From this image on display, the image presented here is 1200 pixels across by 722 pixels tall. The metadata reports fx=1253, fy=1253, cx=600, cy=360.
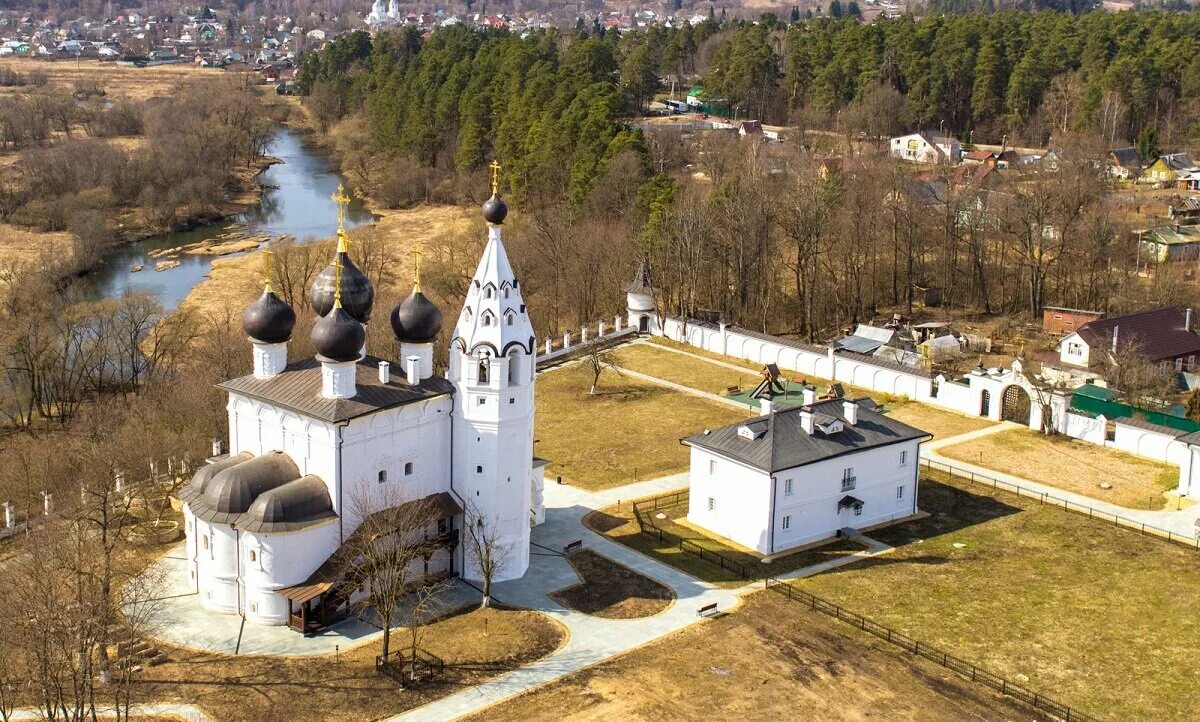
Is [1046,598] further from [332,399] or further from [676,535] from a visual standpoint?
[332,399]

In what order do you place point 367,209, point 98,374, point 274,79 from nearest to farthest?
point 98,374
point 367,209
point 274,79

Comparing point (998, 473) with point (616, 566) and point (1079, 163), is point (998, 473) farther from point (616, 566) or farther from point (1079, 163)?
point (1079, 163)

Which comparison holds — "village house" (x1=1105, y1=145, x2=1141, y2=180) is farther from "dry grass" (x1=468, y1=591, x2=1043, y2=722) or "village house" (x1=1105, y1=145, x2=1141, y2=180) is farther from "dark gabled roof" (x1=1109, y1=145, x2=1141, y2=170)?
"dry grass" (x1=468, y1=591, x2=1043, y2=722)

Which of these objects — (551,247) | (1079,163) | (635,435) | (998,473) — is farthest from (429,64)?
(998,473)

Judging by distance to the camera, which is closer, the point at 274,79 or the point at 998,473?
the point at 998,473

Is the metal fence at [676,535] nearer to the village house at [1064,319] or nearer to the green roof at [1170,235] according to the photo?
the village house at [1064,319]

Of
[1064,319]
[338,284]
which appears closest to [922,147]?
[1064,319]
